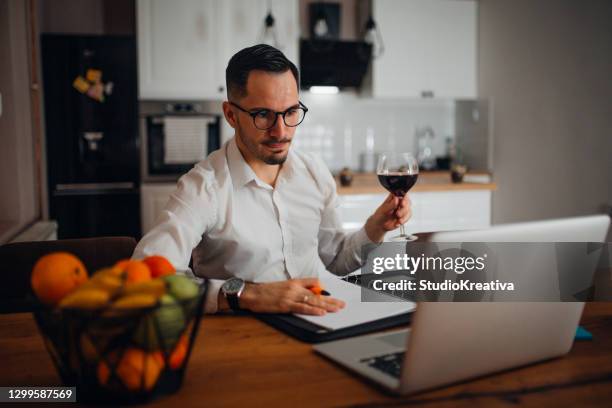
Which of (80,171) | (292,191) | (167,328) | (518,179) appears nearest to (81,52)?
(80,171)

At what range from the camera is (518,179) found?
4.42m

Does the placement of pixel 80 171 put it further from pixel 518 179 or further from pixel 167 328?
pixel 167 328

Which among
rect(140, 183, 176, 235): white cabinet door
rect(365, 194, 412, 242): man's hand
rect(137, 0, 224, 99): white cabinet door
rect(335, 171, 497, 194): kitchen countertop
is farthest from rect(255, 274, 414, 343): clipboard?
rect(137, 0, 224, 99): white cabinet door

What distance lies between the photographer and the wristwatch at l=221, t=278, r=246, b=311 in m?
1.23

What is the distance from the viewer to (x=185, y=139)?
4031mm

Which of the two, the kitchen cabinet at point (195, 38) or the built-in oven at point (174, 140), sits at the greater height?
the kitchen cabinet at point (195, 38)

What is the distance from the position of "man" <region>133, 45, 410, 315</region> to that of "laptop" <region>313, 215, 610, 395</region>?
2.13ft

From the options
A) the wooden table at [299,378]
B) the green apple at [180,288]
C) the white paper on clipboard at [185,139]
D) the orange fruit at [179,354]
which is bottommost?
the wooden table at [299,378]

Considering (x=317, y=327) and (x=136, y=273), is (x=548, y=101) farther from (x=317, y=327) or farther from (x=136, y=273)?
(x=136, y=273)

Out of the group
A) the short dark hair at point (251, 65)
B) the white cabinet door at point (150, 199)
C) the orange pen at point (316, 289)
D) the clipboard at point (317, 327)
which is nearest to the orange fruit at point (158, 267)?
the clipboard at point (317, 327)

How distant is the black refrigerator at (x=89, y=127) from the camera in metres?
3.82

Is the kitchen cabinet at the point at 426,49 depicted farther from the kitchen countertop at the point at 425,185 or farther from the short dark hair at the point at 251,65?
the short dark hair at the point at 251,65

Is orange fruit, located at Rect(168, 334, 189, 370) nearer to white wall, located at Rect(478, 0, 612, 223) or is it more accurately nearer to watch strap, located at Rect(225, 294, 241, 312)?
watch strap, located at Rect(225, 294, 241, 312)

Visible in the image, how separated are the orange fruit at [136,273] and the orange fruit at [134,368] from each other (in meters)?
0.08
